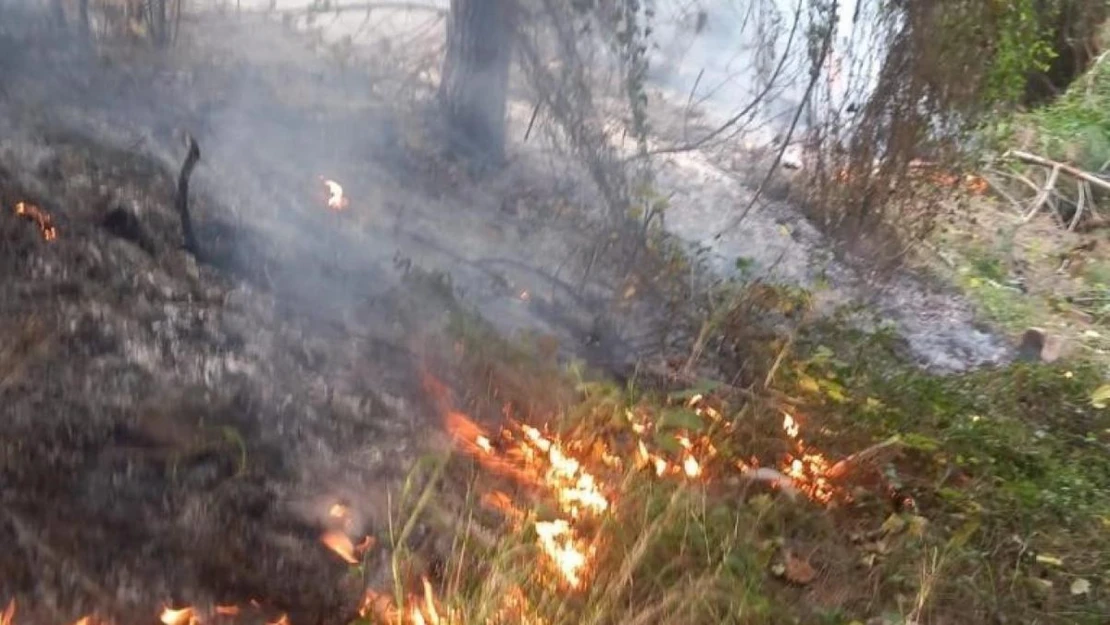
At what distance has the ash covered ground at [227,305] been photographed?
2877 millimetres

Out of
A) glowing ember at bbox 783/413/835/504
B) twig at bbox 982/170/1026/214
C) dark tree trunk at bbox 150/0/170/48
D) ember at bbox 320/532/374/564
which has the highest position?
dark tree trunk at bbox 150/0/170/48

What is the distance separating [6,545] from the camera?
2.66 meters

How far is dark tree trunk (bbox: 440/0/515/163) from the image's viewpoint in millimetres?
5469

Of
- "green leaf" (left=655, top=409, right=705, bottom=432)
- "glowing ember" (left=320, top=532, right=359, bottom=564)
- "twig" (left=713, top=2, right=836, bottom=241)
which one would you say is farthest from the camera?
"twig" (left=713, top=2, right=836, bottom=241)

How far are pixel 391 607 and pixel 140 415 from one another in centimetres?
94

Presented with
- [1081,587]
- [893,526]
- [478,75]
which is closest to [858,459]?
[893,526]

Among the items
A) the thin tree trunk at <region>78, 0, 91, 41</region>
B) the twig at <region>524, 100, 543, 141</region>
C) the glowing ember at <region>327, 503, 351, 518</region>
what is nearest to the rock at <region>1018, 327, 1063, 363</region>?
the twig at <region>524, 100, 543, 141</region>

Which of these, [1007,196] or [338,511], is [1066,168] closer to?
[1007,196]

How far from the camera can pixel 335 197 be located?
16.0 ft

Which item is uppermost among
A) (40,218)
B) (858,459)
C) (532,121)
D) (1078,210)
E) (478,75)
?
(478,75)

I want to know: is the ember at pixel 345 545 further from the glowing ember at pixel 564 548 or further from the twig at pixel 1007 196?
the twig at pixel 1007 196

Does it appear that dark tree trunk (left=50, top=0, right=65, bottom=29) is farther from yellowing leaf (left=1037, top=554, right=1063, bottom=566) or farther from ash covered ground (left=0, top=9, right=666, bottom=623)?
yellowing leaf (left=1037, top=554, right=1063, bottom=566)

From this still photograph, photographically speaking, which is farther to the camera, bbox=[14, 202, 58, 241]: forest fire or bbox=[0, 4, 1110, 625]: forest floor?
bbox=[14, 202, 58, 241]: forest fire

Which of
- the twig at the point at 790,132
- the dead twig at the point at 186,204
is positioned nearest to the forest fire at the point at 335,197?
the dead twig at the point at 186,204
